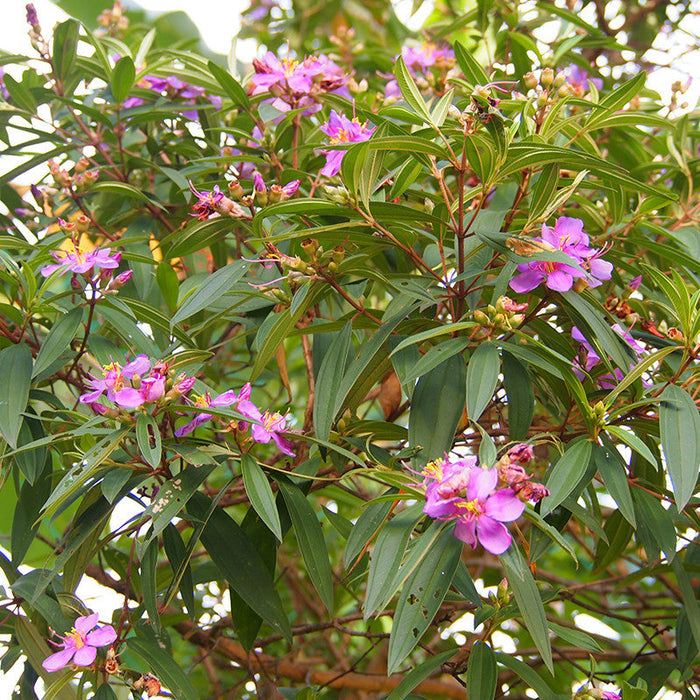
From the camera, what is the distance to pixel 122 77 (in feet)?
4.39

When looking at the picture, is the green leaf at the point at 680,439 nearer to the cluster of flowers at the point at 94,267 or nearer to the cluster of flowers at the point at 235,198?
the cluster of flowers at the point at 235,198

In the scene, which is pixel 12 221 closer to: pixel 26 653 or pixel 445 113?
pixel 26 653

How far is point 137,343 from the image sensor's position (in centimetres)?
109

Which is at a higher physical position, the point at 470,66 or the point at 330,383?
the point at 470,66

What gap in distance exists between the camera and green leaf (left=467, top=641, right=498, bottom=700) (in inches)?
37.4

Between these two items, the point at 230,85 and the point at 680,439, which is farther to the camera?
the point at 230,85

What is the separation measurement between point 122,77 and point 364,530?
86 centimetres

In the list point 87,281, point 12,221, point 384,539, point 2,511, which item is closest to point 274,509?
point 384,539

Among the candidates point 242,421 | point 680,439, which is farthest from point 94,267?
point 680,439

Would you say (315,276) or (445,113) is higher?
(445,113)

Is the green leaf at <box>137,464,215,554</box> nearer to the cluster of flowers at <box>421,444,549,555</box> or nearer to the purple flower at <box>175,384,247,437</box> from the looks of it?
the purple flower at <box>175,384,247,437</box>

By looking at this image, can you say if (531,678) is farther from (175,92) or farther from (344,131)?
(175,92)

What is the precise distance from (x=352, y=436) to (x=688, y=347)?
443 mm

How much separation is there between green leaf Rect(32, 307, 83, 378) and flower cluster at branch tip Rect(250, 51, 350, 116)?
46cm
